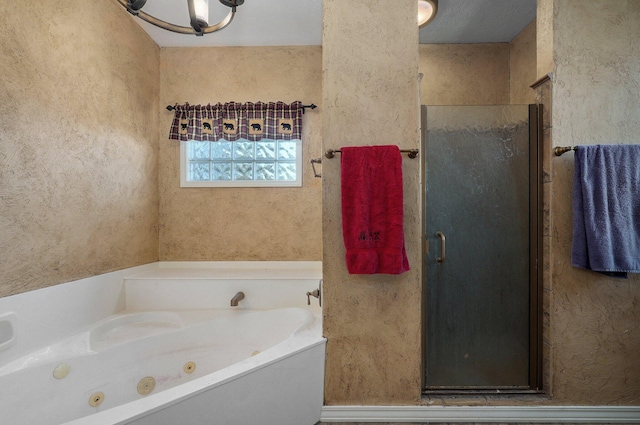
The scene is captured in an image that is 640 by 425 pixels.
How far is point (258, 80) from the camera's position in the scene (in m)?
2.49

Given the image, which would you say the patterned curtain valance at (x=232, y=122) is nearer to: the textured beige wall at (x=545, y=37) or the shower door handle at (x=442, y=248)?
the shower door handle at (x=442, y=248)

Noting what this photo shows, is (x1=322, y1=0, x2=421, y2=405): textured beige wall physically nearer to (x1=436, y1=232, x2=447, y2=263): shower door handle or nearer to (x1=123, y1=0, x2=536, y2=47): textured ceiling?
(x1=436, y1=232, x2=447, y2=263): shower door handle

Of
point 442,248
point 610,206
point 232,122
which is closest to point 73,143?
point 232,122

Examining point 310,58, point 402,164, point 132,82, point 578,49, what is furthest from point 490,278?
point 132,82

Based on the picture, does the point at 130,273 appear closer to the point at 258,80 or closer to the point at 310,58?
the point at 258,80

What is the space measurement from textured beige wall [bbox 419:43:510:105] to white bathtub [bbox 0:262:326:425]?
6.22 feet

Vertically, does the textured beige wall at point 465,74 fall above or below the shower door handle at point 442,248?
above

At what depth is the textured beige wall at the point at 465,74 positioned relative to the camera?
2.46 m

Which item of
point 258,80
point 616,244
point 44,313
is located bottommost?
point 44,313

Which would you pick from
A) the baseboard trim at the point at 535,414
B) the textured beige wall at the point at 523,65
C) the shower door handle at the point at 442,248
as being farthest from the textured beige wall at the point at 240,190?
the textured beige wall at the point at 523,65

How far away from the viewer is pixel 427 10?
201 centimetres

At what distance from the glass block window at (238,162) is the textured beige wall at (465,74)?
1.29m

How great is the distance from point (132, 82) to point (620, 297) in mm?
3399

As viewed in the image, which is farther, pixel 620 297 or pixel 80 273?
pixel 80 273
